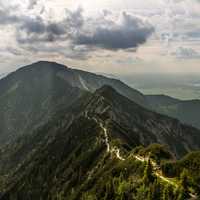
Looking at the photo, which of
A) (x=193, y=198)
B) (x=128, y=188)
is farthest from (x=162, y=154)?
(x=193, y=198)

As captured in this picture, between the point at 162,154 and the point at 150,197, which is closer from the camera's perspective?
the point at 150,197

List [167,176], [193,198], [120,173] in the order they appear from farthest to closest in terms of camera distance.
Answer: [120,173] < [167,176] < [193,198]

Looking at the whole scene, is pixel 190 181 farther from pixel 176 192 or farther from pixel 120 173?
pixel 120 173

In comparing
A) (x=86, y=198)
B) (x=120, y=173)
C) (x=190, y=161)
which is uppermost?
(x=190, y=161)

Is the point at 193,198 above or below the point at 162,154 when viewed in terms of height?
above

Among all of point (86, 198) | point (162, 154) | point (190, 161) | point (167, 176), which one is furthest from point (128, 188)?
point (86, 198)

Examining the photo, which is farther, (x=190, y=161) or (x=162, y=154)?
(x=162, y=154)

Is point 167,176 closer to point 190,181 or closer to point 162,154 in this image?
point 190,181

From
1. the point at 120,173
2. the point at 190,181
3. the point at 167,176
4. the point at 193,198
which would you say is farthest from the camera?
the point at 120,173

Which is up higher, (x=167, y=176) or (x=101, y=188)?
(x=167, y=176)
